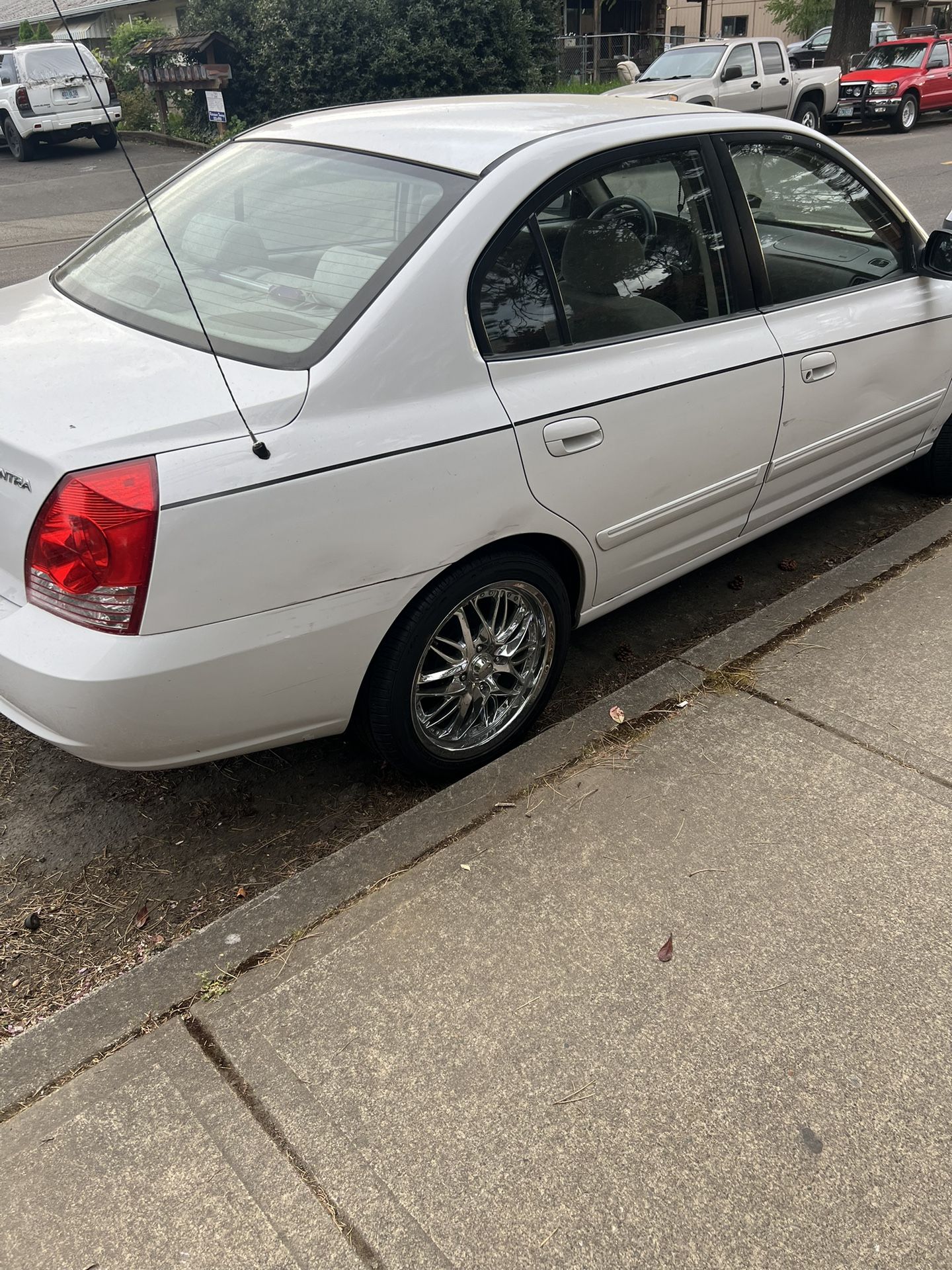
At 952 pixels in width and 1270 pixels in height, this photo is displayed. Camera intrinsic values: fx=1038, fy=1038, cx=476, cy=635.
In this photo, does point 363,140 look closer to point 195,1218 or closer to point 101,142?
point 195,1218

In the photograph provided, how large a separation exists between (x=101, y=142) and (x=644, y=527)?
21502mm

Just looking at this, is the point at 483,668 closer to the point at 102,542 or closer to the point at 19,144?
the point at 102,542

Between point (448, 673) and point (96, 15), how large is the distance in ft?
121

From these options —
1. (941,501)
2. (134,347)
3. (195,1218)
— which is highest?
(134,347)

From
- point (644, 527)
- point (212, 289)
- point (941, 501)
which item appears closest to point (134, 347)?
point (212, 289)

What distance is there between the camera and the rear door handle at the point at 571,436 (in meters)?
2.75

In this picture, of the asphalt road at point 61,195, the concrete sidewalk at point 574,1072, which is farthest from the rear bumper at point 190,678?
the asphalt road at point 61,195

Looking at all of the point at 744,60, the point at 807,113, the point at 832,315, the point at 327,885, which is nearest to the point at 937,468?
the point at 832,315

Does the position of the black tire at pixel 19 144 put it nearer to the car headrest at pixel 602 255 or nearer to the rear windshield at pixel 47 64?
the rear windshield at pixel 47 64

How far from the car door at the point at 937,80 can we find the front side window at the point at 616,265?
22.3 meters

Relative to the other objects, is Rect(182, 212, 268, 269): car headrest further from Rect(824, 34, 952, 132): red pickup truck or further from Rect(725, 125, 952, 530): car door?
Rect(824, 34, 952, 132): red pickup truck

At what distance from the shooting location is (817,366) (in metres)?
3.56

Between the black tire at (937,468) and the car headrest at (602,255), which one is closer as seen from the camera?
the car headrest at (602,255)

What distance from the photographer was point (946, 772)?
2947mm
